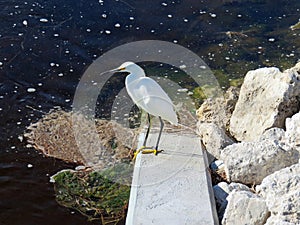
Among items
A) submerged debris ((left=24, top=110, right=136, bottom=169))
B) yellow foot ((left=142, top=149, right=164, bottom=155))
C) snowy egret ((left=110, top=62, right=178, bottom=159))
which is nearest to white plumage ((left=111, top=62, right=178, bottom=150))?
snowy egret ((left=110, top=62, right=178, bottom=159))

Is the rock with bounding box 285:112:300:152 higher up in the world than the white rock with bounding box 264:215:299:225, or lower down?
higher up

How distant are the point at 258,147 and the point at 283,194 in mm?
436

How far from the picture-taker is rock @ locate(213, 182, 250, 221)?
8.77 feet

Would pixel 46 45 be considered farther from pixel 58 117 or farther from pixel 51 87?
pixel 58 117

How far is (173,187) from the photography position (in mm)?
2650

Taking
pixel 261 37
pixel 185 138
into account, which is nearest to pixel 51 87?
pixel 185 138

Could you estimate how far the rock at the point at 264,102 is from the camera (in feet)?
10.0

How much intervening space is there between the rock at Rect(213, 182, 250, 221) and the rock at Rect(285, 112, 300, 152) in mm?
340

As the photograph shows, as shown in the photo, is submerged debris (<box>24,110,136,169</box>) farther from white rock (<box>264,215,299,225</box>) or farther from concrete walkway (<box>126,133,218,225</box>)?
white rock (<box>264,215,299,225</box>)

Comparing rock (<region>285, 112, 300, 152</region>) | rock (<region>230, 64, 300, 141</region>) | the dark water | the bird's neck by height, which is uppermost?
the dark water

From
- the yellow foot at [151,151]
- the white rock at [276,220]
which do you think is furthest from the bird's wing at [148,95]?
the white rock at [276,220]

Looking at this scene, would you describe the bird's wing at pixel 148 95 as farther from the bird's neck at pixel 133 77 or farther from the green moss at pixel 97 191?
the green moss at pixel 97 191

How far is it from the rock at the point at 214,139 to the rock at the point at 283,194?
55 cm

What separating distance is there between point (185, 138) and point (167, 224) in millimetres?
804
